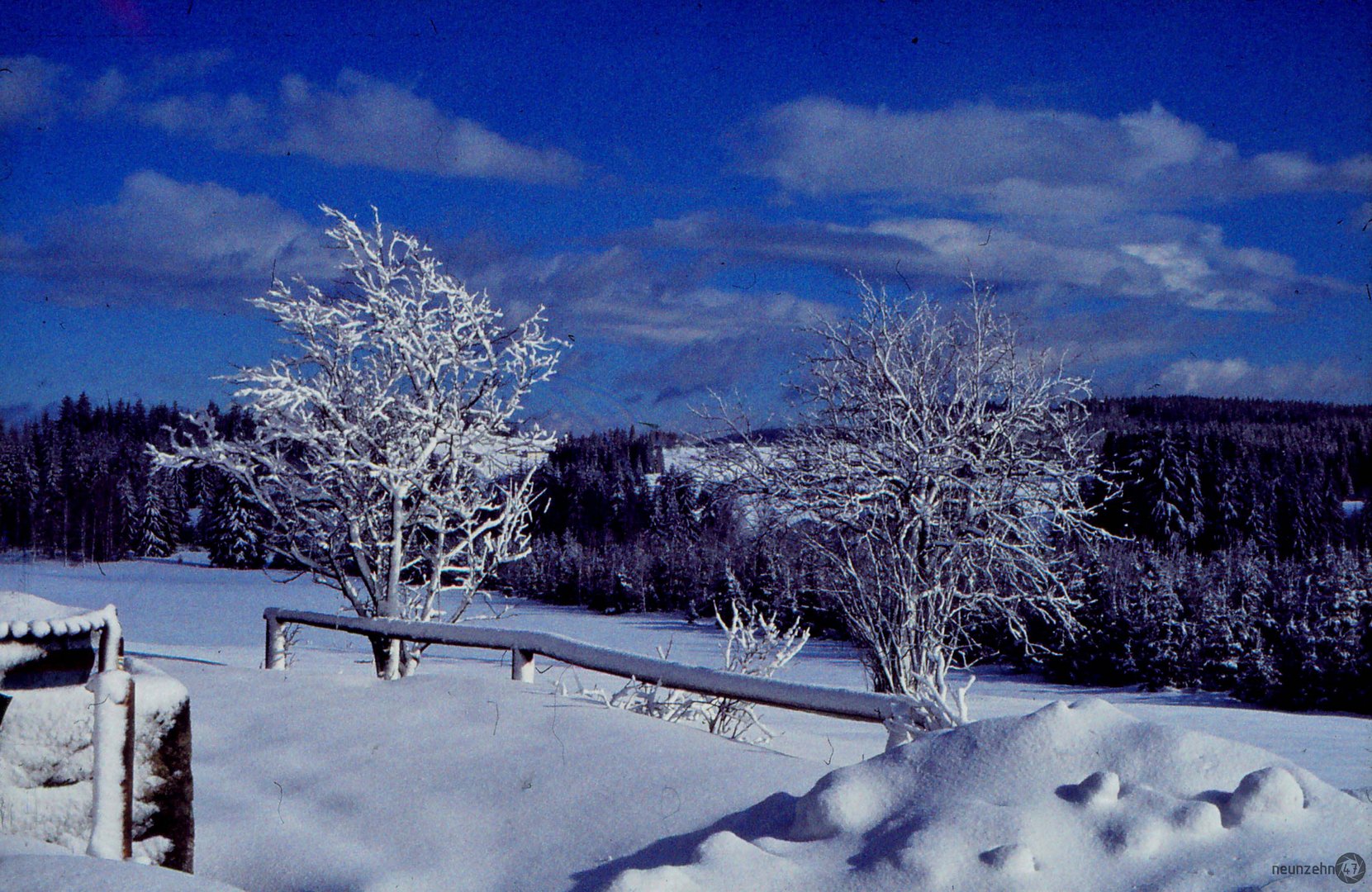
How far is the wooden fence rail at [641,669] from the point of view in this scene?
15.3 ft

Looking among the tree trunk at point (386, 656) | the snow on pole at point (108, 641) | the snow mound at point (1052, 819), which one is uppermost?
the snow on pole at point (108, 641)

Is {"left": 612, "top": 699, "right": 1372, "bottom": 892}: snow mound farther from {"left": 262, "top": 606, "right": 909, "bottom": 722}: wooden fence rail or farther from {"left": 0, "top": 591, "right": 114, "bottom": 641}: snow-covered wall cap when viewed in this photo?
{"left": 0, "top": 591, "right": 114, "bottom": 641}: snow-covered wall cap

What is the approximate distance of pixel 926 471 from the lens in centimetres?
1692

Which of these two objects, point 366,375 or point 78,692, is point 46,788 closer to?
point 78,692

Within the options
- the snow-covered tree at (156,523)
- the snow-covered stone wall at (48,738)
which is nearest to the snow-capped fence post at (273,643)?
the snow-covered stone wall at (48,738)

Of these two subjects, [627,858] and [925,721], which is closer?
[627,858]

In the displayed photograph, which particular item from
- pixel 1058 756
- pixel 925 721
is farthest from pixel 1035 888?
pixel 925 721

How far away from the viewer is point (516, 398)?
1291 centimetres

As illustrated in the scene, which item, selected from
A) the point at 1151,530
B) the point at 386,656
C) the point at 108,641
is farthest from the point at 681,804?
the point at 1151,530

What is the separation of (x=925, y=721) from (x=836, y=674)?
30006mm

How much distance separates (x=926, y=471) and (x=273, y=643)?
34.7 ft

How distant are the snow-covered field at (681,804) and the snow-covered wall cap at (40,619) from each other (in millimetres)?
542

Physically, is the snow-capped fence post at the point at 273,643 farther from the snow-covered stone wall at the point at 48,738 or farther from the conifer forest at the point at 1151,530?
the snow-covered stone wall at the point at 48,738

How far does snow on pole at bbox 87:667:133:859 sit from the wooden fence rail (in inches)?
106
